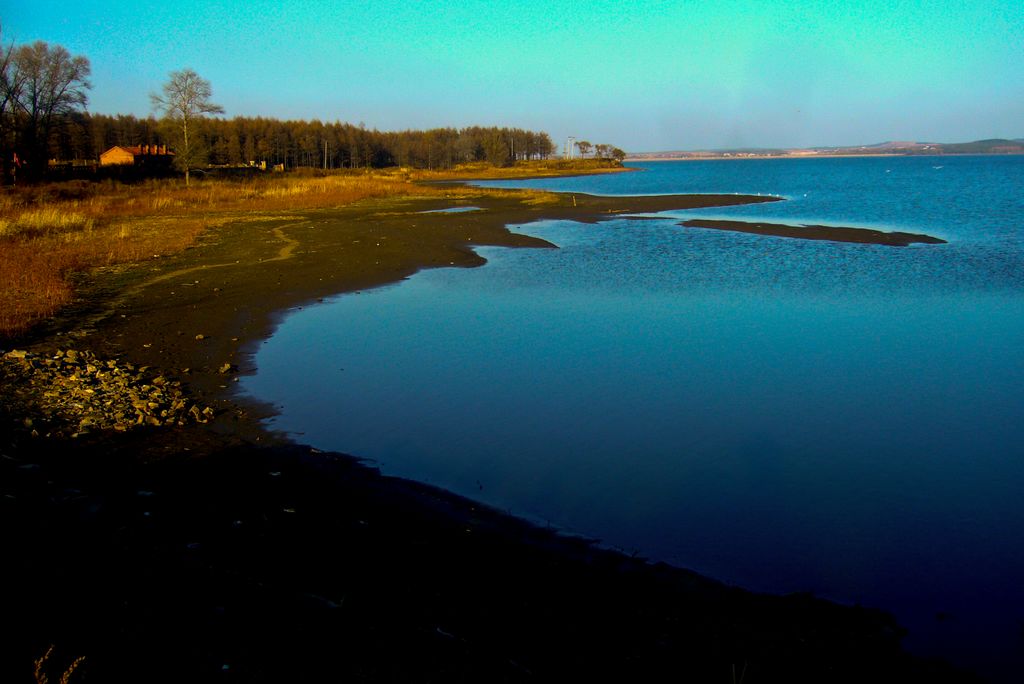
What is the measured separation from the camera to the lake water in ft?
21.6

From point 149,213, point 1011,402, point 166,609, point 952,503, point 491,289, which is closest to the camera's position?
point 166,609

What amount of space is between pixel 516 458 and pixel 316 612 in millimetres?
4000

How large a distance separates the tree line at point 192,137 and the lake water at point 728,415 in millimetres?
44868

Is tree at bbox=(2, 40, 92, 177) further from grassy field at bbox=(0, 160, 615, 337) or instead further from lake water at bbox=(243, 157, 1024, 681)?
lake water at bbox=(243, 157, 1024, 681)

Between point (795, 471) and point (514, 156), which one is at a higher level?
point (514, 156)

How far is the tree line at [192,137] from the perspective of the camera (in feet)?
169

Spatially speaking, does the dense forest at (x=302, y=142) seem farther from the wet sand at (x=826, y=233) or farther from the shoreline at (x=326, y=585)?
the shoreline at (x=326, y=585)

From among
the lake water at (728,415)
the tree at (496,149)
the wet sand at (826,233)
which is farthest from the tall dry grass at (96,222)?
the tree at (496,149)

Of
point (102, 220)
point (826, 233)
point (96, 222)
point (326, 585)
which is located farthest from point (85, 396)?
point (826, 233)

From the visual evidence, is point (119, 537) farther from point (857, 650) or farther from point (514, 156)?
point (514, 156)

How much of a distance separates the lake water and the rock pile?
139cm

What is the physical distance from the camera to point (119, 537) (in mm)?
6000

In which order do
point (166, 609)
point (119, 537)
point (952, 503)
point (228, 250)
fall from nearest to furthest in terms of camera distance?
point (166, 609)
point (119, 537)
point (952, 503)
point (228, 250)

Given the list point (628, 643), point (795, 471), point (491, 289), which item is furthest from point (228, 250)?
point (628, 643)
